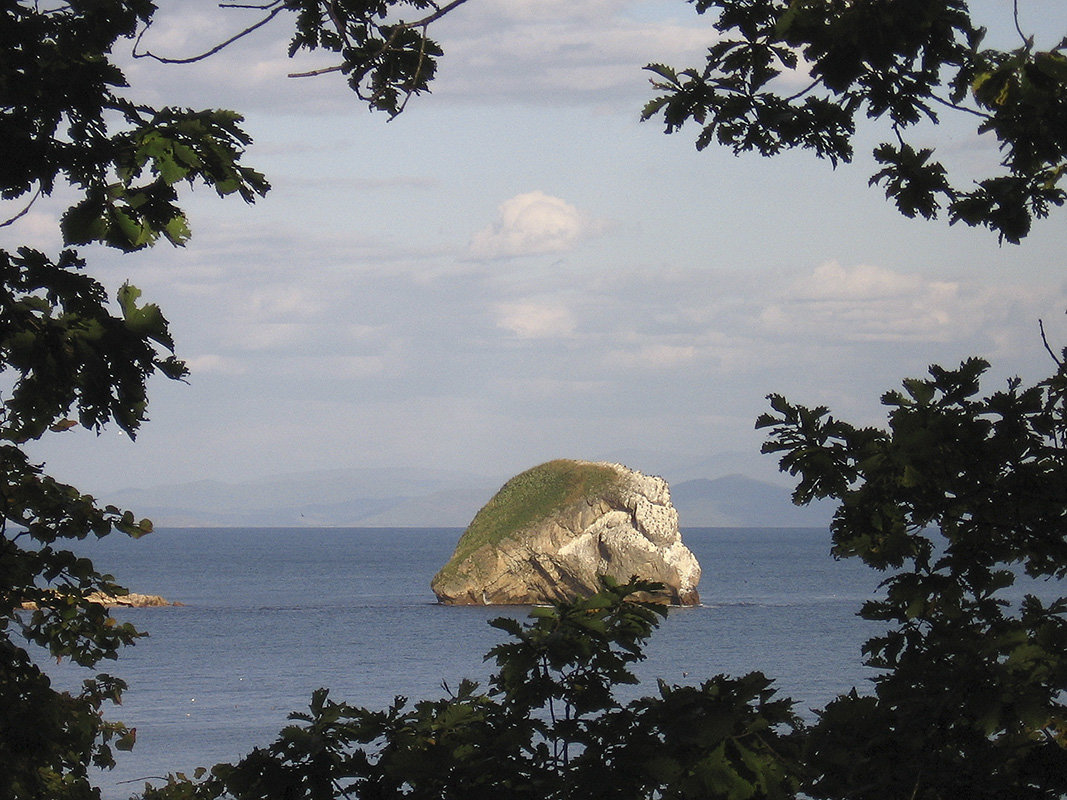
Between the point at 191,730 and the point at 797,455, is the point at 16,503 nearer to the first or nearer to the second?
the point at 797,455

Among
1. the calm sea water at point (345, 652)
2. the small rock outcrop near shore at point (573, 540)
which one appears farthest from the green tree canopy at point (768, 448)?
the small rock outcrop near shore at point (573, 540)

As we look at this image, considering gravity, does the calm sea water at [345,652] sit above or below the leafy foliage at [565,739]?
below

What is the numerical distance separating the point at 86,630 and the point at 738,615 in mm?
96353

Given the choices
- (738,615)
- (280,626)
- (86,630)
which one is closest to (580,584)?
(738,615)

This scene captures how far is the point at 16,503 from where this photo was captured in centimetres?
847

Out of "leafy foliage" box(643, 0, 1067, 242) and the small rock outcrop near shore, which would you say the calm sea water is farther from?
"leafy foliage" box(643, 0, 1067, 242)

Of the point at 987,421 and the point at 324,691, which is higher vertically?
the point at 987,421

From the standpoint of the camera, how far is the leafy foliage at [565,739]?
573 centimetres

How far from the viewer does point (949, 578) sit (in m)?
5.67

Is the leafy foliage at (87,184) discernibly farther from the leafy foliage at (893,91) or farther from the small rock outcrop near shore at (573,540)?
the small rock outcrop near shore at (573,540)

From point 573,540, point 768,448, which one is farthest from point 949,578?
point 573,540

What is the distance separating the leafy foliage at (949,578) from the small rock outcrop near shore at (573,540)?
260 feet

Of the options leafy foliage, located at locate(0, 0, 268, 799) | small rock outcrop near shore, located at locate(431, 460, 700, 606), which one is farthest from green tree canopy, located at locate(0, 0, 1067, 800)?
small rock outcrop near shore, located at locate(431, 460, 700, 606)

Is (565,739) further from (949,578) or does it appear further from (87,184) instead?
(87,184)
